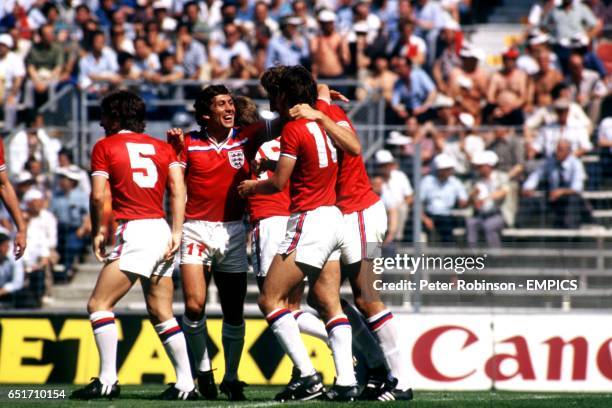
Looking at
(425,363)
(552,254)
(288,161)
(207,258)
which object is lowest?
(425,363)

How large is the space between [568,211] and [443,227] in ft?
4.83

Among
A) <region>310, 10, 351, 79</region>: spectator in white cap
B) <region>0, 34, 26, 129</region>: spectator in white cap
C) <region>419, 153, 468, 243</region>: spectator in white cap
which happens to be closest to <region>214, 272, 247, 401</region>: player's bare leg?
<region>419, 153, 468, 243</region>: spectator in white cap

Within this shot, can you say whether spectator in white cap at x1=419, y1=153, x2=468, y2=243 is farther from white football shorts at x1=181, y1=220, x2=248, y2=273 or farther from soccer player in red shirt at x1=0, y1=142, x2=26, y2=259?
soccer player in red shirt at x1=0, y1=142, x2=26, y2=259

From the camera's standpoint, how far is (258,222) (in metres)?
9.68

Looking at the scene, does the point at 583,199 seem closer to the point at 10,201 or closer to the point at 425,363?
the point at 425,363

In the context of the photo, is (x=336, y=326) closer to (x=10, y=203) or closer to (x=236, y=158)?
(x=236, y=158)

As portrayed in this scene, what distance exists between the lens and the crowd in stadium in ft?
45.4

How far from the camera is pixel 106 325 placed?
9133mm

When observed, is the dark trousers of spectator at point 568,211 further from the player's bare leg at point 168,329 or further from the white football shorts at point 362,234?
the player's bare leg at point 168,329

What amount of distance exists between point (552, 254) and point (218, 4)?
8366 mm

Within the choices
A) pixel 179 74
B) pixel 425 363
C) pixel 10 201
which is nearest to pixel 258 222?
pixel 10 201

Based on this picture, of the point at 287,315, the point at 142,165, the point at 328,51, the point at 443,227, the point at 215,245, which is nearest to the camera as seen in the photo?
the point at 287,315

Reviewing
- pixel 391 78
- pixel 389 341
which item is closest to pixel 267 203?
pixel 389 341

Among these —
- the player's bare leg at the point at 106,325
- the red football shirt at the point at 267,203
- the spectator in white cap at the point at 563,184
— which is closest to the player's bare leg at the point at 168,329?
the player's bare leg at the point at 106,325
